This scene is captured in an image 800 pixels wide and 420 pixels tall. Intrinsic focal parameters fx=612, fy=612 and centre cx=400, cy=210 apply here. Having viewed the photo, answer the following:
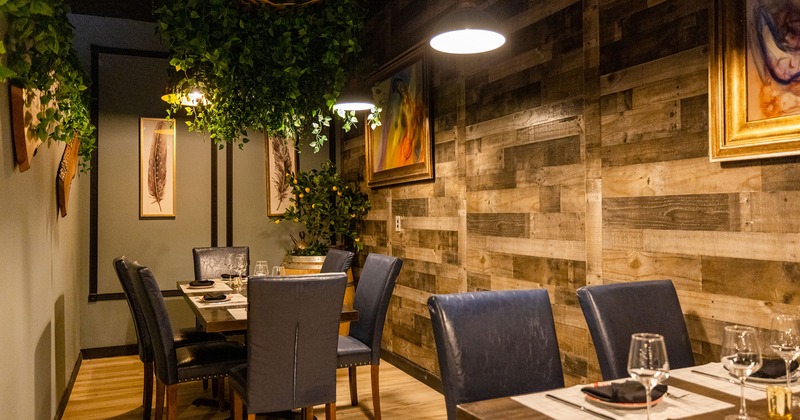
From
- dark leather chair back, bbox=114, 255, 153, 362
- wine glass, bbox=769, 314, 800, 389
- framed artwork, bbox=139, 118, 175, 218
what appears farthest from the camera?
framed artwork, bbox=139, 118, 175, 218

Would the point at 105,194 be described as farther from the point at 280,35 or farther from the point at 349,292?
the point at 280,35

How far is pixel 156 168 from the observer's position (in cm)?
542

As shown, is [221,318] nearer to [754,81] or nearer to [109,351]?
[754,81]

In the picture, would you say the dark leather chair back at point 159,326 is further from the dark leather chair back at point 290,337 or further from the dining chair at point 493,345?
the dining chair at point 493,345

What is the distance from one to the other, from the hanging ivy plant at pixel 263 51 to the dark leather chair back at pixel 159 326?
90 cm

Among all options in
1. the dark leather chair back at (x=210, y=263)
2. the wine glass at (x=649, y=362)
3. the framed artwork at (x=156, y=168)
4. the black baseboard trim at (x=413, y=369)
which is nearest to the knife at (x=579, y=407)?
the wine glass at (x=649, y=362)

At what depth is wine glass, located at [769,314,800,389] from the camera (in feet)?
4.92

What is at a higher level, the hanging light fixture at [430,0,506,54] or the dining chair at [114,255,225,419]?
the hanging light fixture at [430,0,506,54]

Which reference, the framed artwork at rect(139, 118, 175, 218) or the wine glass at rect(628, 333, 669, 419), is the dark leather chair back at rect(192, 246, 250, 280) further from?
the wine glass at rect(628, 333, 669, 419)

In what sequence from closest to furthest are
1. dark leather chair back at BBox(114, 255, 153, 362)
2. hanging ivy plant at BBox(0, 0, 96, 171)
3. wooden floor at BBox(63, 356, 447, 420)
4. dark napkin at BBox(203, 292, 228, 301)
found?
hanging ivy plant at BBox(0, 0, 96, 171) → dark leather chair back at BBox(114, 255, 153, 362) → dark napkin at BBox(203, 292, 228, 301) → wooden floor at BBox(63, 356, 447, 420)

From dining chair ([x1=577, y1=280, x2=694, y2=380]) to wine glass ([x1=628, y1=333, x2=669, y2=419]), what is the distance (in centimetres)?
77

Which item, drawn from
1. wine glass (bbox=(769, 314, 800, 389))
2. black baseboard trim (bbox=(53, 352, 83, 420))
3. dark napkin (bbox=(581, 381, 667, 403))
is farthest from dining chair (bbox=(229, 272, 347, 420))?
wine glass (bbox=(769, 314, 800, 389))

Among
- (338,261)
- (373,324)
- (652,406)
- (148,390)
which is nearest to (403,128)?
(338,261)

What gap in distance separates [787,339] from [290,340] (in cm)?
183
